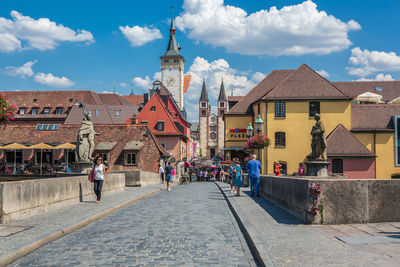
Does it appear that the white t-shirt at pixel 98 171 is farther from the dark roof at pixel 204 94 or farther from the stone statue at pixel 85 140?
the dark roof at pixel 204 94

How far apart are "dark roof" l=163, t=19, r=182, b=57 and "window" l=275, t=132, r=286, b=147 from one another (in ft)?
285

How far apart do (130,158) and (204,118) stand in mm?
118102

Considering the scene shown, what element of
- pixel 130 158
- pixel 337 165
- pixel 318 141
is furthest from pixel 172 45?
pixel 318 141

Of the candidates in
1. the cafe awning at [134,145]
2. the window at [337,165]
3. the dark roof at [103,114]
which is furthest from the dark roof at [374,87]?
the dark roof at [103,114]

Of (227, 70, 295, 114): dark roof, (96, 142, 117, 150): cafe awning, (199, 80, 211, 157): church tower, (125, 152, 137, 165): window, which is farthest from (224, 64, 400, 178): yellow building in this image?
(199, 80, 211, 157): church tower

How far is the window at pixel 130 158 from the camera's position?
43.7m

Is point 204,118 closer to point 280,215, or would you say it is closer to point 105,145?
point 105,145

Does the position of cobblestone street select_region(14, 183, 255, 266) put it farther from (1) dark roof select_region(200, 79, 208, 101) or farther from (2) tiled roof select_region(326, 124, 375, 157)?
(1) dark roof select_region(200, 79, 208, 101)

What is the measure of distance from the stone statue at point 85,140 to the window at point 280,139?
25270mm

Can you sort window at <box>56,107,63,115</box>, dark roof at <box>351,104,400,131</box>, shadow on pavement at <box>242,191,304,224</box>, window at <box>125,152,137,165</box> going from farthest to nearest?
window at <box>56,107,63,115</box>
window at <box>125,152,137,165</box>
dark roof at <box>351,104,400,131</box>
shadow on pavement at <box>242,191,304,224</box>

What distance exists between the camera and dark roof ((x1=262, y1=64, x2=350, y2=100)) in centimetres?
4078

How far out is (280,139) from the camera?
1620 inches

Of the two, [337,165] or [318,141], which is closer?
[318,141]

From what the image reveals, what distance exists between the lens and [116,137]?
45406mm
